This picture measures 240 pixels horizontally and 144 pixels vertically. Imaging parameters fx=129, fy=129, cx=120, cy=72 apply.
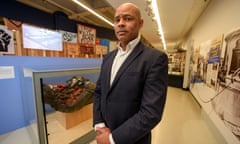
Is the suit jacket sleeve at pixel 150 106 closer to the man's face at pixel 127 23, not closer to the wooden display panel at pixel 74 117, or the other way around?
the man's face at pixel 127 23

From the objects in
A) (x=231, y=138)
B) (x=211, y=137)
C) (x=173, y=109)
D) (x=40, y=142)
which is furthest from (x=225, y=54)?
(x=40, y=142)

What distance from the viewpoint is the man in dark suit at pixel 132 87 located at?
2.72 feet

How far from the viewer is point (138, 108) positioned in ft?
3.04

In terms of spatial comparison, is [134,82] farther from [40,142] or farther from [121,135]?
[40,142]

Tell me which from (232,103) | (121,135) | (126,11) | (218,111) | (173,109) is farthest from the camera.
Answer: (173,109)

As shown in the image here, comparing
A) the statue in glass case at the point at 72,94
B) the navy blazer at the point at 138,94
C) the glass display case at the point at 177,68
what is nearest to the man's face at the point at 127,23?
the navy blazer at the point at 138,94

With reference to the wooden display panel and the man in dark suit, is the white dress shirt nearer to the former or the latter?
the man in dark suit

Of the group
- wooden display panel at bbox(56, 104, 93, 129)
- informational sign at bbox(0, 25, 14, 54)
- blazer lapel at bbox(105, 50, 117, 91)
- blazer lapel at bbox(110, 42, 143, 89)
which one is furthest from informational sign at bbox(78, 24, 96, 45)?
blazer lapel at bbox(110, 42, 143, 89)

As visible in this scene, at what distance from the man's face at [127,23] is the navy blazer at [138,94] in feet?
0.34

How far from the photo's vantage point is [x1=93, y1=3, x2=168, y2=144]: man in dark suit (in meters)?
0.83

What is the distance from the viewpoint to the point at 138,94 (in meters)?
0.89

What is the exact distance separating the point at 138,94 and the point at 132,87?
0.07 m

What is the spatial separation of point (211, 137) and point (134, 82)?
2.84 m

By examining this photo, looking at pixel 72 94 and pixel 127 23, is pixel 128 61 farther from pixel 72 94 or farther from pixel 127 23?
pixel 72 94
